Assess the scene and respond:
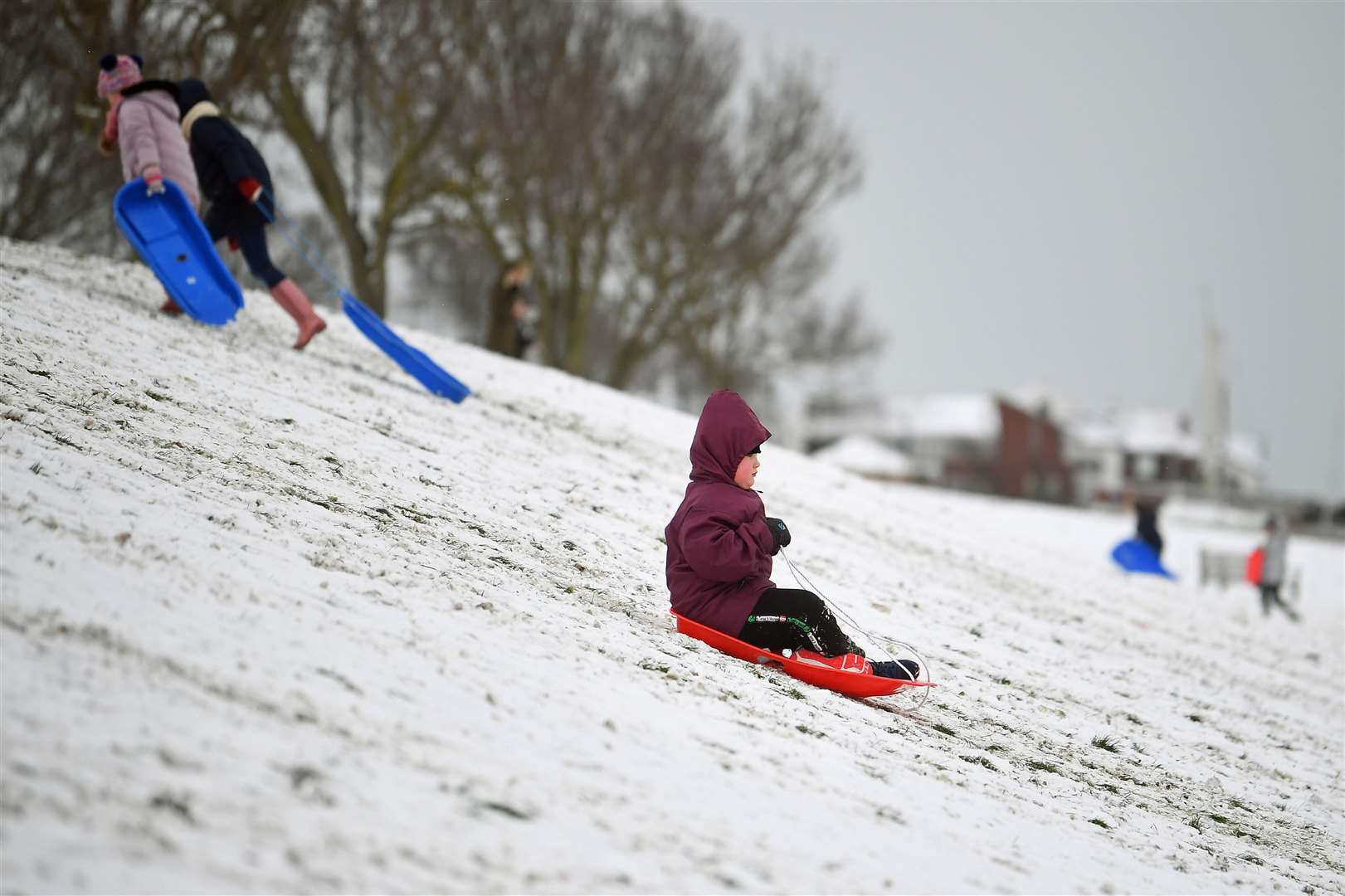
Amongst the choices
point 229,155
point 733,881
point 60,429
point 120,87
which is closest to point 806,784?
point 733,881

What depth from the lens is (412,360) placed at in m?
9.65

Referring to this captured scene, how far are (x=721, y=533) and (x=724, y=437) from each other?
0.45m

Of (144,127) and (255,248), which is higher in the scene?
(144,127)

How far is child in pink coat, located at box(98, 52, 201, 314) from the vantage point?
8469 mm

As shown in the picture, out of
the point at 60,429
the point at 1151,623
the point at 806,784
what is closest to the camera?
the point at 806,784

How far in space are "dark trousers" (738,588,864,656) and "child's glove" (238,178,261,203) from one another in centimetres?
582

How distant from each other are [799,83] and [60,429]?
22200 millimetres

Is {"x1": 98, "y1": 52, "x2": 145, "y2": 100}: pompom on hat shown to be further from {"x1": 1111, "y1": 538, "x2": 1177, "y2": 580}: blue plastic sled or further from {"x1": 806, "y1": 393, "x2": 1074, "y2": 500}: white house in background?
{"x1": 806, "y1": 393, "x2": 1074, "y2": 500}: white house in background

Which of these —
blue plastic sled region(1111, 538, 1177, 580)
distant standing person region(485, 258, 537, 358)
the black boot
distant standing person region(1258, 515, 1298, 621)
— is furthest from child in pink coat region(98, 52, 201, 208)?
distant standing person region(1258, 515, 1298, 621)

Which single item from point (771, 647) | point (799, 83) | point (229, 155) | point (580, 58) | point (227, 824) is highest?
point (799, 83)

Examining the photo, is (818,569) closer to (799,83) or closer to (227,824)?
(227,824)

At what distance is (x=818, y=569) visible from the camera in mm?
7879

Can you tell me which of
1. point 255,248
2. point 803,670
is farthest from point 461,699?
point 255,248

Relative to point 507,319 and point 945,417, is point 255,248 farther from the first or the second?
point 945,417
